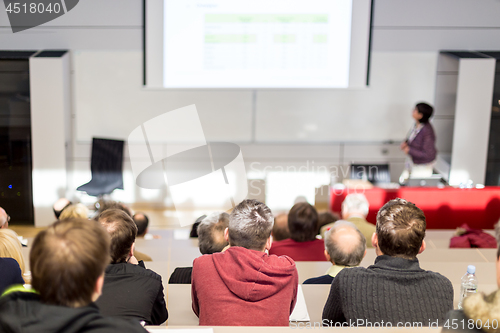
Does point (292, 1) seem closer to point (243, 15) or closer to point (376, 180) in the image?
point (243, 15)

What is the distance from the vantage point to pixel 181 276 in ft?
8.90

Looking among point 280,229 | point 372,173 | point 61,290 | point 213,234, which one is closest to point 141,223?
point 280,229

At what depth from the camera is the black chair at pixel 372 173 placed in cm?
638

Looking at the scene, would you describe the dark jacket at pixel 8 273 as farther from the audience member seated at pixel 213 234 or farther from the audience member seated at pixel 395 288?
the audience member seated at pixel 395 288

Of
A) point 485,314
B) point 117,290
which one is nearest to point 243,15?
point 117,290

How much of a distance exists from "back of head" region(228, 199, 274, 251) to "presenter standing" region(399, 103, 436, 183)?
4.12m

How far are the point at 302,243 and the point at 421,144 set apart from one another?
3.07 m

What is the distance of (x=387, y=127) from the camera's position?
6.46 meters

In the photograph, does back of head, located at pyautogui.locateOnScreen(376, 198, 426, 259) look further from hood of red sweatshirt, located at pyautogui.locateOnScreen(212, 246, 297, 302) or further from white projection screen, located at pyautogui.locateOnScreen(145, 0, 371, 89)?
white projection screen, located at pyautogui.locateOnScreen(145, 0, 371, 89)

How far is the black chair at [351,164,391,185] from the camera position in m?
6.38

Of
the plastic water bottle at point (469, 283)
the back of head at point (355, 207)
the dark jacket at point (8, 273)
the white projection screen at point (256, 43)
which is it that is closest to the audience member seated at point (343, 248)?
the plastic water bottle at point (469, 283)

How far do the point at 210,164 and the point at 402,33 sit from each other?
2869mm

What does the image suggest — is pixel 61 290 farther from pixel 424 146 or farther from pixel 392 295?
pixel 424 146

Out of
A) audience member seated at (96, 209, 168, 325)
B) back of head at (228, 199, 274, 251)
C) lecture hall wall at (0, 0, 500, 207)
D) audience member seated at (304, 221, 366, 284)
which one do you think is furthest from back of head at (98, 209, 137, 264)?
lecture hall wall at (0, 0, 500, 207)
